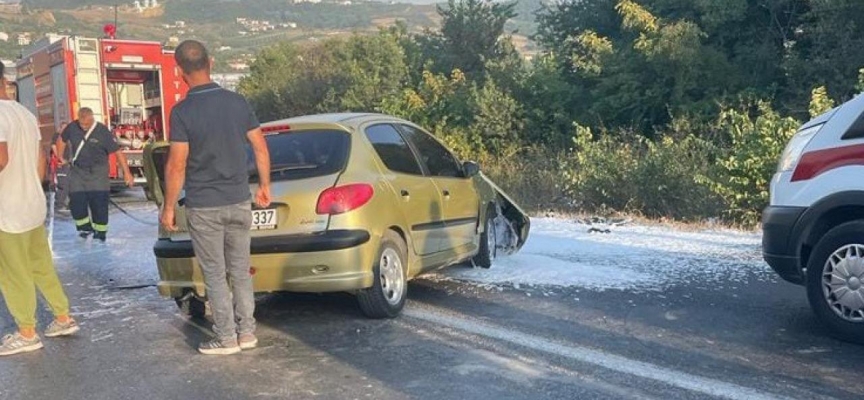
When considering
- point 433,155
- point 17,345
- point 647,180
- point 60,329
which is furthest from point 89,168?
point 647,180

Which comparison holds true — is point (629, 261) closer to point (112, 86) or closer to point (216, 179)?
point (216, 179)

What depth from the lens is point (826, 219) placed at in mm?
5566

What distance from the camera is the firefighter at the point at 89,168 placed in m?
10.9

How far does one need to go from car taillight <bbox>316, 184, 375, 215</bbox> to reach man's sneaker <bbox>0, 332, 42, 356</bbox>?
2021 mm

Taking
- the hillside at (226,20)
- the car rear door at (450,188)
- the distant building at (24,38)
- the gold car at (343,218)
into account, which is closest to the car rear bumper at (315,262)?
the gold car at (343,218)

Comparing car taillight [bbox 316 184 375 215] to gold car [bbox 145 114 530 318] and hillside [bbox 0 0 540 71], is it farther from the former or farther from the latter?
hillside [bbox 0 0 540 71]

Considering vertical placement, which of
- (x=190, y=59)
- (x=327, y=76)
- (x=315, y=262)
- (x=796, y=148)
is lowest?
(x=315, y=262)

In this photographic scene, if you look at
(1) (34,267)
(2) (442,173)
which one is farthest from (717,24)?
(1) (34,267)

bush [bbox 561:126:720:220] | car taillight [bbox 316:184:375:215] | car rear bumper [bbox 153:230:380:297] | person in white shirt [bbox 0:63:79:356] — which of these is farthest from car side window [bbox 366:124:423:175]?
bush [bbox 561:126:720:220]

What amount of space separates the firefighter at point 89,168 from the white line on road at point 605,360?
Result: 20.5ft

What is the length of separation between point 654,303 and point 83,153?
25.3ft

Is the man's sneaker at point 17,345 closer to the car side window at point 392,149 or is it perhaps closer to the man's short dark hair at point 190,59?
the man's short dark hair at point 190,59

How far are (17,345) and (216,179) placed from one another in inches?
68.7

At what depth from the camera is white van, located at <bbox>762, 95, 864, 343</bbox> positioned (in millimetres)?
5297
